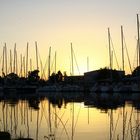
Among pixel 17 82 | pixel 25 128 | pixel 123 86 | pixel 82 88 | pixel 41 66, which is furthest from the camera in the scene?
pixel 17 82

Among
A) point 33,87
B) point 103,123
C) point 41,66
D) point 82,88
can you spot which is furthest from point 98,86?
point 103,123

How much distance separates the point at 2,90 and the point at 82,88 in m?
20.4

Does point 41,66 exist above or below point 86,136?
above

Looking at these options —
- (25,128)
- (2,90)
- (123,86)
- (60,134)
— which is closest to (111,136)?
(60,134)

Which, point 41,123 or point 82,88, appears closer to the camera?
point 41,123

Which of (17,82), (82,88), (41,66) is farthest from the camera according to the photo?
(17,82)

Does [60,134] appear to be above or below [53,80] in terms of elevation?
below

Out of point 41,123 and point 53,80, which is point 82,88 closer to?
point 53,80

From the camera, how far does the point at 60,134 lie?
22.9 meters

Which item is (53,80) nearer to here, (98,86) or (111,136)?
(98,86)

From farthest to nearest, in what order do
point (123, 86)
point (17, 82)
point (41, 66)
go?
point (17, 82), point (41, 66), point (123, 86)

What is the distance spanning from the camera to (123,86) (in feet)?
277

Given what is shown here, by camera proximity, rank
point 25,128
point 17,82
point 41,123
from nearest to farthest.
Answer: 1. point 25,128
2. point 41,123
3. point 17,82

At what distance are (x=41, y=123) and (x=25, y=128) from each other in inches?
129
